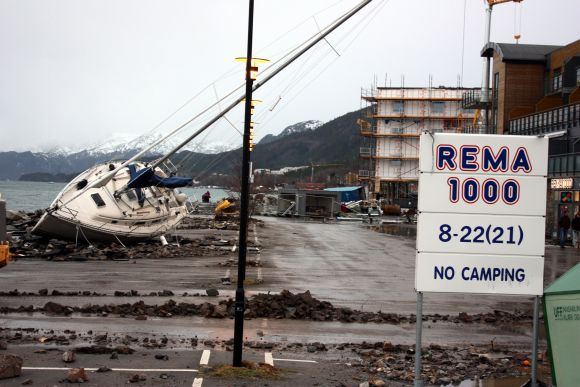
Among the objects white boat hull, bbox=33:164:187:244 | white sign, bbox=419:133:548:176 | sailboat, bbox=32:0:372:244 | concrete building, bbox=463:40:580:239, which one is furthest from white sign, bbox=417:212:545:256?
concrete building, bbox=463:40:580:239

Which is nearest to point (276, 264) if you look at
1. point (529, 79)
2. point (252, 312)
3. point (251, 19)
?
point (252, 312)

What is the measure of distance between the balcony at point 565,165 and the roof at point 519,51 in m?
14.4

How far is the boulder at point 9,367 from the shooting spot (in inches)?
360

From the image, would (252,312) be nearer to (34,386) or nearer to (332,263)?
(34,386)

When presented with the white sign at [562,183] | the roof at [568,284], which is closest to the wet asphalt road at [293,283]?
the roof at [568,284]

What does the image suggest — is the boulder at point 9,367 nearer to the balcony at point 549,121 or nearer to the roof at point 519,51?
the balcony at point 549,121

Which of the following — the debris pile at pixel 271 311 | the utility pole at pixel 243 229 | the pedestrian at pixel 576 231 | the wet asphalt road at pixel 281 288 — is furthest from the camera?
the pedestrian at pixel 576 231

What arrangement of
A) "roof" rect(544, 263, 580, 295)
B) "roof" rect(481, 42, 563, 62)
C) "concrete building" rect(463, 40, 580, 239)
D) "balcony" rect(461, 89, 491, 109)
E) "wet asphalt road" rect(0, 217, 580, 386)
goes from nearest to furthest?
"roof" rect(544, 263, 580, 295) < "wet asphalt road" rect(0, 217, 580, 386) < "concrete building" rect(463, 40, 580, 239) < "roof" rect(481, 42, 563, 62) < "balcony" rect(461, 89, 491, 109)

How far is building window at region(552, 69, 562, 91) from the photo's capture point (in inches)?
2113

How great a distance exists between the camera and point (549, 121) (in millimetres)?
46188

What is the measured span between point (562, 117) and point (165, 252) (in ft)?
90.2

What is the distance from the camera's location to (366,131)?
106 meters

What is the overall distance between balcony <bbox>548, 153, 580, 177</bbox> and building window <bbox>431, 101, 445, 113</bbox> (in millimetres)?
62140

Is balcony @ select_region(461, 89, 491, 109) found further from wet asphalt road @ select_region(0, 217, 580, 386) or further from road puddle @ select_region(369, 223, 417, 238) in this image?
wet asphalt road @ select_region(0, 217, 580, 386)
